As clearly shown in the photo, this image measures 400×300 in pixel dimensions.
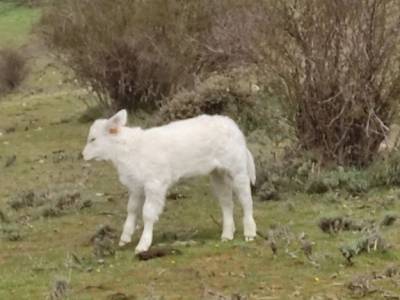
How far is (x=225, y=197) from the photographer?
1000cm

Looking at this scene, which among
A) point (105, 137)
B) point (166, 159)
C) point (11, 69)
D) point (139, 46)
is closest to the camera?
point (166, 159)

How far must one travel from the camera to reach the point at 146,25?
21188 mm

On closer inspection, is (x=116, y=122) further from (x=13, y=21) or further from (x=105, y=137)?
(x=13, y=21)

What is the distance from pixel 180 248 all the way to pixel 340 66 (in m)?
4.47

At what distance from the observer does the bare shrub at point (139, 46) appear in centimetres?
2098

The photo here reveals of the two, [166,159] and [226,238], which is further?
[226,238]

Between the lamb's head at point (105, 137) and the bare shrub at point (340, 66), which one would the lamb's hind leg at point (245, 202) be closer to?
the lamb's head at point (105, 137)

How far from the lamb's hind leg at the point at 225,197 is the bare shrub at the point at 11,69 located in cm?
2819

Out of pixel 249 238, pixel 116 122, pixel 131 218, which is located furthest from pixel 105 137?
pixel 249 238

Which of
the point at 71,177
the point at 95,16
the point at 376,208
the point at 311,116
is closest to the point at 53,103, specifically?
the point at 95,16

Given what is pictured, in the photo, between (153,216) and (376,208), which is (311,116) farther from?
(153,216)

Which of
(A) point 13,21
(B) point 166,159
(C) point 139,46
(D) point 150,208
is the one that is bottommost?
(A) point 13,21

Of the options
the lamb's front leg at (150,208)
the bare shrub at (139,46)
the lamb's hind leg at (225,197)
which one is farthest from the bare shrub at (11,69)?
the lamb's front leg at (150,208)

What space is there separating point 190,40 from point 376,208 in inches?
394
